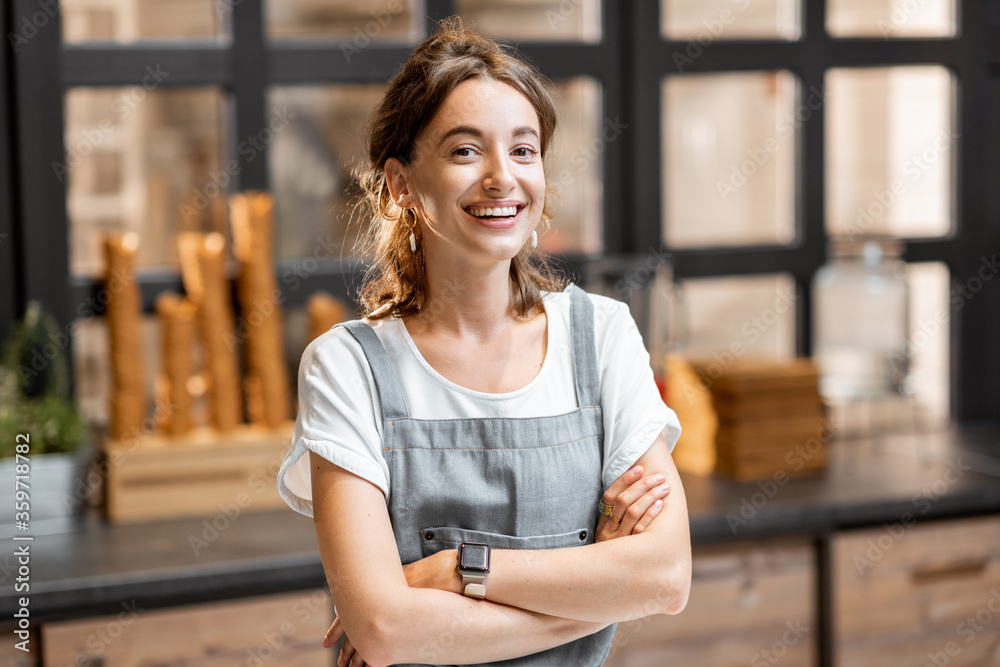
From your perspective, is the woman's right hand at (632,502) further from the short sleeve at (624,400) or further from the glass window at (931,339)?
the glass window at (931,339)

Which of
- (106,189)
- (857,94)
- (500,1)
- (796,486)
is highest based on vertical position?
(500,1)

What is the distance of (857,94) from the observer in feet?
9.21

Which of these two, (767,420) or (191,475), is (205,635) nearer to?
(191,475)

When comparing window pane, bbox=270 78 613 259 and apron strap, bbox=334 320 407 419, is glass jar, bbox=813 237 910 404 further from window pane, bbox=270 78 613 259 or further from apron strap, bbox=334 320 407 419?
apron strap, bbox=334 320 407 419

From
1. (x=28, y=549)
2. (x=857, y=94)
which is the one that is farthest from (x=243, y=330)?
(x=857, y=94)

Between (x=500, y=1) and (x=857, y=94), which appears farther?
(x=857, y=94)

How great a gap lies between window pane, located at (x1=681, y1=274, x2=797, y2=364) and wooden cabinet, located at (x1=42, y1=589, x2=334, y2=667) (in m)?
1.25

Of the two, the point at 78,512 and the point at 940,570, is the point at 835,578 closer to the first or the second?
the point at 940,570

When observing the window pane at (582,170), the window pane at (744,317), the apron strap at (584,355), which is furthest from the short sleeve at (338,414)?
the window pane at (744,317)

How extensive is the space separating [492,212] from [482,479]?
0.26 m

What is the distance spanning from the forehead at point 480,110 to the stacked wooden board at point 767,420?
1.27 m

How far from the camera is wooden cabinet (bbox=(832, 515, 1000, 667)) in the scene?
2033 millimetres

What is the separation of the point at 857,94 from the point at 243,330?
1703 millimetres

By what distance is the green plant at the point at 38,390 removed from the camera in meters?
1.92
